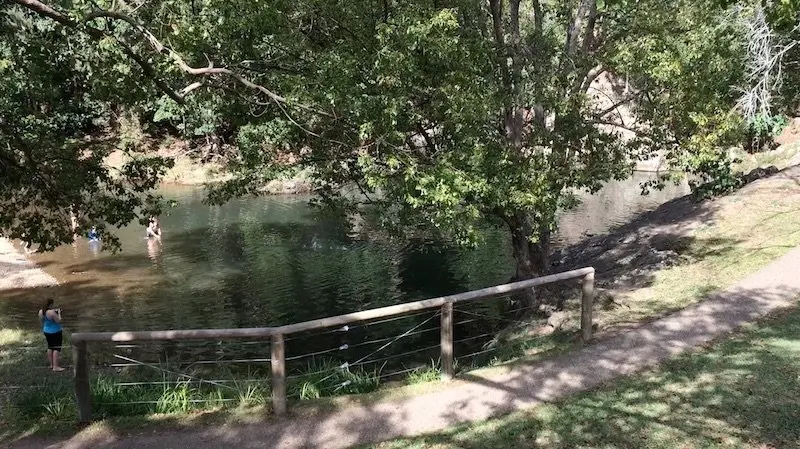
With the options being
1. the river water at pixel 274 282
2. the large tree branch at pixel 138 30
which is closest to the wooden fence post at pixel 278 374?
the large tree branch at pixel 138 30

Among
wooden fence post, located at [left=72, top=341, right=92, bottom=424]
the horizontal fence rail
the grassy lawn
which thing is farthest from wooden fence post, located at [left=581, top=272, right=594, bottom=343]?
wooden fence post, located at [left=72, top=341, right=92, bottom=424]

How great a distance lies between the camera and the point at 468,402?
630 centimetres

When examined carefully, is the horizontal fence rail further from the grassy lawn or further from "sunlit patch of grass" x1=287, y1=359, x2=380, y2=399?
the grassy lawn

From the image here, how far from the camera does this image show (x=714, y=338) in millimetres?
7441

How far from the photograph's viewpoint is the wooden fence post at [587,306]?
7.65 metres

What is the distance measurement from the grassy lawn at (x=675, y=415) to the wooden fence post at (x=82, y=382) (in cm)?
306

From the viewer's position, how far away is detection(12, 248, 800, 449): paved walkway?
18.9 feet

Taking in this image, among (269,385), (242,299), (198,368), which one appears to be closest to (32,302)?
(242,299)

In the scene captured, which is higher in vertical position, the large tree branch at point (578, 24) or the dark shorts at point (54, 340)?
the large tree branch at point (578, 24)

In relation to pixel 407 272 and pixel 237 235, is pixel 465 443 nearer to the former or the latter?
pixel 407 272

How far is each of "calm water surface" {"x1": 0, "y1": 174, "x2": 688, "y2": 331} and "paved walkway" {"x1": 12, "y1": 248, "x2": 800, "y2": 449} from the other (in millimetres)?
9272

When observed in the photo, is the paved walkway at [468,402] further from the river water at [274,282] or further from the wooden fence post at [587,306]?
the river water at [274,282]

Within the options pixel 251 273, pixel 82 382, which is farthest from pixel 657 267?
pixel 251 273

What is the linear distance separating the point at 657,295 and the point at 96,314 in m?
13.5
